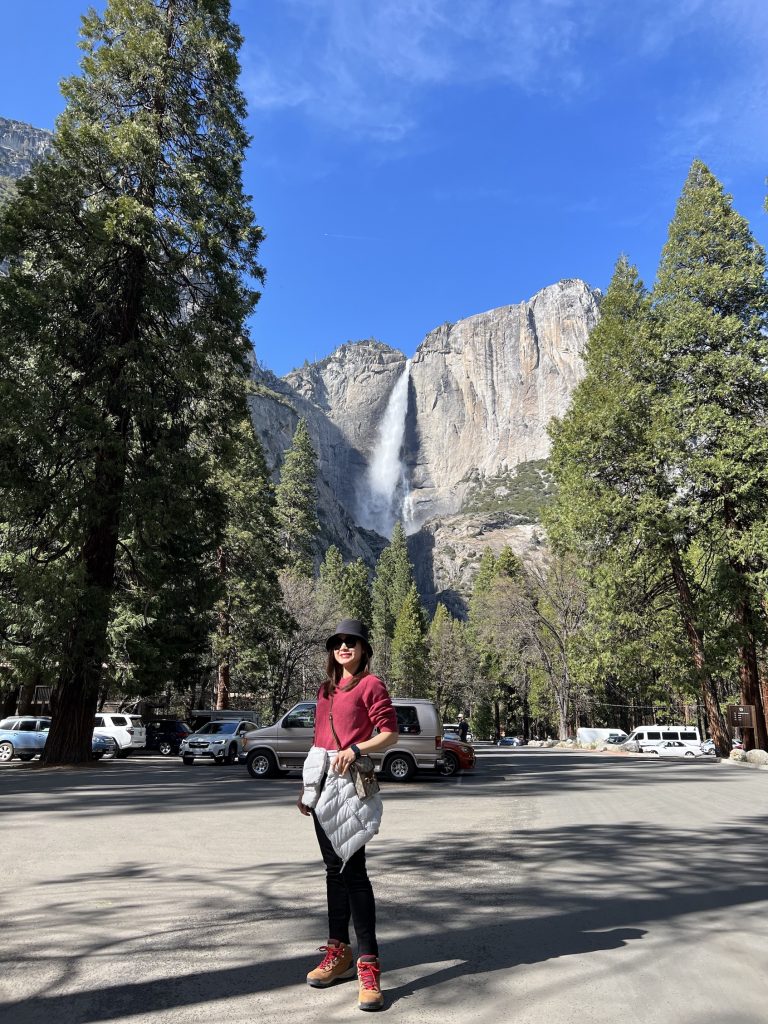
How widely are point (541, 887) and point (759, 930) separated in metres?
1.69

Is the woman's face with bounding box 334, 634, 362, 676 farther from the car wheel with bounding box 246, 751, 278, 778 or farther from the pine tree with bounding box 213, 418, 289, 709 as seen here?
the pine tree with bounding box 213, 418, 289, 709

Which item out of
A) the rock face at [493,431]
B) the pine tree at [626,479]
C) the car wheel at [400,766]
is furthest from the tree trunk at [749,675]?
the rock face at [493,431]

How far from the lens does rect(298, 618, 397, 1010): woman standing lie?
11.8ft

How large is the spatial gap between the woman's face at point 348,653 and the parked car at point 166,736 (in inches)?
1251

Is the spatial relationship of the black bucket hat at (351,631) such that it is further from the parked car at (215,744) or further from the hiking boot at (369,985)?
the parked car at (215,744)

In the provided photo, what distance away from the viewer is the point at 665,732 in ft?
143

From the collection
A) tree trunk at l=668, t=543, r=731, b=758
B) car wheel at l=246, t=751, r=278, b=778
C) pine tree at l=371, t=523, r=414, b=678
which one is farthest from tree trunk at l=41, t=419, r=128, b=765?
pine tree at l=371, t=523, r=414, b=678

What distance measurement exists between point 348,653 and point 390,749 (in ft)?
43.4

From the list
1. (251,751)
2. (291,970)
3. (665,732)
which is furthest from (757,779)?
(665,732)

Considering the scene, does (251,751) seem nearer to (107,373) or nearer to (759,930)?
(107,373)

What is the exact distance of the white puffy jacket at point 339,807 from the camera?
3607 millimetres

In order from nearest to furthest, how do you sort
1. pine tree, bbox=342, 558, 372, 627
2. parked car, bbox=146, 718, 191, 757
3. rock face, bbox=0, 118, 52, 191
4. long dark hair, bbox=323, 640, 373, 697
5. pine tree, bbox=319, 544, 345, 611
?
long dark hair, bbox=323, 640, 373, 697 < parked car, bbox=146, 718, 191, 757 < pine tree, bbox=342, 558, 372, 627 < pine tree, bbox=319, 544, 345, 611 < rock face, bbox=0, 118, 52, 191

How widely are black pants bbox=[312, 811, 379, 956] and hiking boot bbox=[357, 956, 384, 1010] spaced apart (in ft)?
0.17

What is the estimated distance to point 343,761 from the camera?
3623 mm
